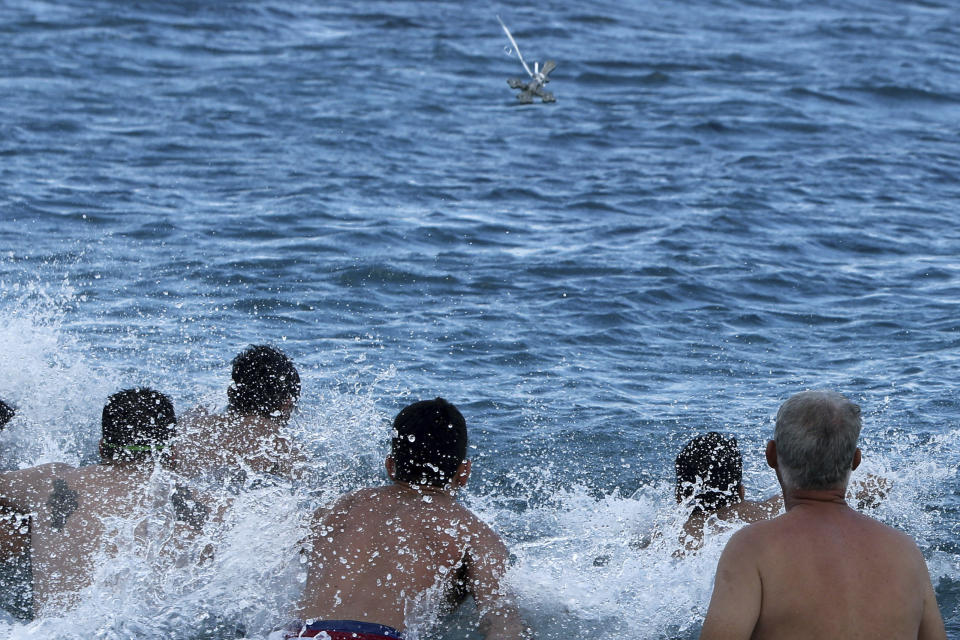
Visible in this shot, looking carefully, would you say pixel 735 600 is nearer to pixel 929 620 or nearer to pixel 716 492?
pixel 929 620

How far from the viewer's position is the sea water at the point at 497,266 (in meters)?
6.94

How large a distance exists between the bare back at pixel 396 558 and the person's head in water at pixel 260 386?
1.97 meters

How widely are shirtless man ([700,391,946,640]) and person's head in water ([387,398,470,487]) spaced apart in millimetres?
1651

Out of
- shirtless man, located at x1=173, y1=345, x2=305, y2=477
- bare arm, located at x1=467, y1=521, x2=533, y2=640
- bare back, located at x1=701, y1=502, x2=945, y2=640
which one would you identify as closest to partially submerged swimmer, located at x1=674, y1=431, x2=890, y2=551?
bare arm, located at x1=467, y1=521, x2=533, y2=640

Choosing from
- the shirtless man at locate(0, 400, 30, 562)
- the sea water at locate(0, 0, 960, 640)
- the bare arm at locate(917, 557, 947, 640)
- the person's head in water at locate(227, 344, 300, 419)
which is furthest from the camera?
the person's head in water at locate(227, 344, 300, 419)

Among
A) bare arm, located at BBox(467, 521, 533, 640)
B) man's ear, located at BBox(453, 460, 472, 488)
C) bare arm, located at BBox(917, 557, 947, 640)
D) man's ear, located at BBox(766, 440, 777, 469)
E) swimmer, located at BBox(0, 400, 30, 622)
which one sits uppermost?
man's ear, located at BBox(766, 440, 777, 469)

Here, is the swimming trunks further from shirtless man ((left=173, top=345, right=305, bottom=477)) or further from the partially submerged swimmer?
shirtless man ((left=173, top=345, right=305, bottom=477))

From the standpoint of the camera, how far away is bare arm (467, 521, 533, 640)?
523cm

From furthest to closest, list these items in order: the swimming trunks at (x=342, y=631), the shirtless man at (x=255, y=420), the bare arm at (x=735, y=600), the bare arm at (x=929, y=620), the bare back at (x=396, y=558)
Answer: the shirtless man at (x=255, y=420) → the bare back at (x=396, y=558) → the swimming trunks at (x=342, y=631) → the bare arm at (x=929, y=620) → the bare arm at (x=735, y=600)

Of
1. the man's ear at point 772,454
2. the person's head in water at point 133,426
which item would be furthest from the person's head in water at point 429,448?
the man's ear at point 772,454

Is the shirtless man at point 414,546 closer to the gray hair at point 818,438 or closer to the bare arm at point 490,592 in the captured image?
the bare arm at point 490,592

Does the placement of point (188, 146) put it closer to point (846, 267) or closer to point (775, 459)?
point (846, 267)

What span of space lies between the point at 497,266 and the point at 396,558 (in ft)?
24.9

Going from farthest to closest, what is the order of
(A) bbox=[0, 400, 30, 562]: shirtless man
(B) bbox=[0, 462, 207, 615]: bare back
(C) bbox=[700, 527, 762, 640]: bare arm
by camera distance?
1. (A) bbox=[0, 400, 30, 562]: shirtless man
2. (B) bbox=[0, 462, 207, 615]: bare back
3. (C) bbox=[700, 527, 762, 640]: bare arm
